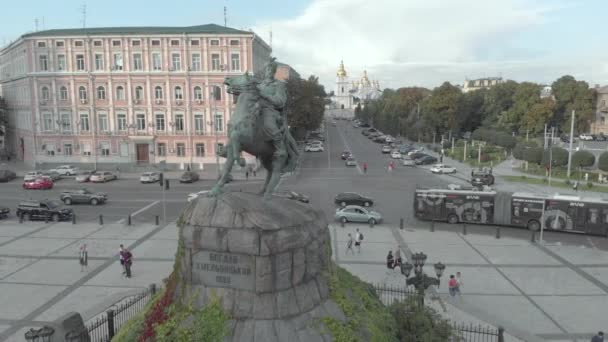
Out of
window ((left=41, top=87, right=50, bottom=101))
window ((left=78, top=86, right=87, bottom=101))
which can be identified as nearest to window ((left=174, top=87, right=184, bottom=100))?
window ((left=78, top=86, right=87, bottom=101))

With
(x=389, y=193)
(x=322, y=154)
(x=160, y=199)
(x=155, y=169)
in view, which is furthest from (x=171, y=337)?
(x=322, y=154)

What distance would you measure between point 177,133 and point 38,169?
52.8ft

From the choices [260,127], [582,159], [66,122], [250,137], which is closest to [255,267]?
[250,137]

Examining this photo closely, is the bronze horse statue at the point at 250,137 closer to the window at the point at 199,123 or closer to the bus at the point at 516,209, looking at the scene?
the bus at the point at 516,209

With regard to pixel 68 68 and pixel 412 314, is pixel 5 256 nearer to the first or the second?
pixel 412 314

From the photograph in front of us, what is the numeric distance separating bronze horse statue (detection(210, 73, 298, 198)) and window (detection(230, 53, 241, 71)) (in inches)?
1589

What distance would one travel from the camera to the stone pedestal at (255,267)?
32.7 feet

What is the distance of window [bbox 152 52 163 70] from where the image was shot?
5097 cm

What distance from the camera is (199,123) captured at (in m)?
51.9

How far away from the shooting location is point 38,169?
2095 inches

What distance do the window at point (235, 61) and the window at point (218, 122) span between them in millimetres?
5114

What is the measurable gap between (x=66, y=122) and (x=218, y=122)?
55.9 ft

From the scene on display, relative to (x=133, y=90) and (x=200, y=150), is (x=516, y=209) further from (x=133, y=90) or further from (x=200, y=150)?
(x=133, y=90)

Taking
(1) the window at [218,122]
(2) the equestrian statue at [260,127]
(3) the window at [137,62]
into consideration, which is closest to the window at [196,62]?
(1) the window at [218,122]
